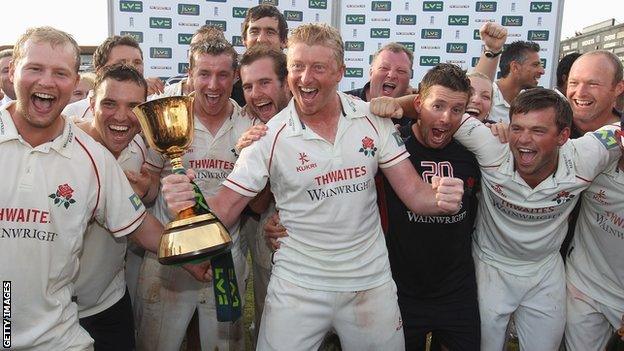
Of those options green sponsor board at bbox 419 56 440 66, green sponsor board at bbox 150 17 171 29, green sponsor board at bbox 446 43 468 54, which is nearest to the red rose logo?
green sponsor board at bbox 150 17 171 29

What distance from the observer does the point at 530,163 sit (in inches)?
128

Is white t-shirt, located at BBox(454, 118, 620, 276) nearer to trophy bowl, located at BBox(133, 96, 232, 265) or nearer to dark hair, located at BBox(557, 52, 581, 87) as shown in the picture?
trophy bowl, located at BBox(133, 96, 232, 265)

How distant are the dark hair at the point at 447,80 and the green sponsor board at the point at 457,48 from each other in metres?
4.55

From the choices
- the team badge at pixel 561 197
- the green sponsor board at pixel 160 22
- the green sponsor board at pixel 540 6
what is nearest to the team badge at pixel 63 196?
the team badge at pixel 561 197

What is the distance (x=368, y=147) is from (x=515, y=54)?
151 inches

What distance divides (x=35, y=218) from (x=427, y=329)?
2405 millimetres

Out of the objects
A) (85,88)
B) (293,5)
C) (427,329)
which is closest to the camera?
(427,329)

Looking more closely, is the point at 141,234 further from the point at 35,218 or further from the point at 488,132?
the point at 488,132

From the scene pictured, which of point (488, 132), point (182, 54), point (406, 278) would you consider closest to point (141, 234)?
point (406, 278)

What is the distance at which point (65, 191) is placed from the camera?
8.34 ft

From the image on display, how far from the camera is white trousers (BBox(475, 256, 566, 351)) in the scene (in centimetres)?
346

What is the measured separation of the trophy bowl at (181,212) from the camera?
241 centimetres

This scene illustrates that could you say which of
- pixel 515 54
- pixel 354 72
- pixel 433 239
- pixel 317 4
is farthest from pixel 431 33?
pixel 433 239

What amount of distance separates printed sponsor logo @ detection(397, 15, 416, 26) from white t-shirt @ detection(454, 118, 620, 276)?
4537 mm
